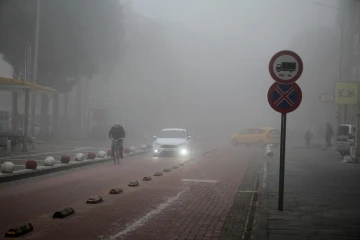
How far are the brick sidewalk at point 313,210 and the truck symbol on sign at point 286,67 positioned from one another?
102 inches

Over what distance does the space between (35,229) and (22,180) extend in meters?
6.71

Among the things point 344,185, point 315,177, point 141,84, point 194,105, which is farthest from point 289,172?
→ point 194,105

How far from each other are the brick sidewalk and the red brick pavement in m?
0.88

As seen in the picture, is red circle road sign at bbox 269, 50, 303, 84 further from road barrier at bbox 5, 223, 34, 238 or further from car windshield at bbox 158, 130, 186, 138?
car windshield at bbox 158, 130, 186, 138

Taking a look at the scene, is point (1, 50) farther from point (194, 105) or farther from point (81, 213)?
point (194, 105)

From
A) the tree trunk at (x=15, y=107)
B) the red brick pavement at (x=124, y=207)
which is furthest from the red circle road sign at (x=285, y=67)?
the tree trunk at (x=15, y=107)

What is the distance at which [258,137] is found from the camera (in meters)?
40.9

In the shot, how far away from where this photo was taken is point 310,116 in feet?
202

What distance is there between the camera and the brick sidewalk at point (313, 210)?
283 inches

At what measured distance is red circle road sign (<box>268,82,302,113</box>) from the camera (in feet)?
28.7

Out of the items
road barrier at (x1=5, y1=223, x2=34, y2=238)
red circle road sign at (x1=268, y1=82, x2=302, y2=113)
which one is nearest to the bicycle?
red circle road sign at (x1=268, y1=82, x2=302, y2=113)

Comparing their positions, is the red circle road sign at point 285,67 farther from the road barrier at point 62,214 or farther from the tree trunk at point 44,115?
the tree trunk at point 44,115

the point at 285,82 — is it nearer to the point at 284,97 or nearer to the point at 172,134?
the point at 284,97

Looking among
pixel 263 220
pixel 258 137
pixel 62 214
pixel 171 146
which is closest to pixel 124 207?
pixel 62 214
